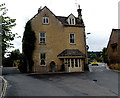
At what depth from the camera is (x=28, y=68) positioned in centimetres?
3341

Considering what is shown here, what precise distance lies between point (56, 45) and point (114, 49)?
12.4 m

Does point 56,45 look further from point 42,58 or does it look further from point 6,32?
point 6,32

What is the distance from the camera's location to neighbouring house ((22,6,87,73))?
3347cm

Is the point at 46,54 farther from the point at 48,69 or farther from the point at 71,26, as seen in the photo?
the point at 71,26

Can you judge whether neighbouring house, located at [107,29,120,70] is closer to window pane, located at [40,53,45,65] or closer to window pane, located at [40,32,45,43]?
window pane, located at [40,53,45,65]

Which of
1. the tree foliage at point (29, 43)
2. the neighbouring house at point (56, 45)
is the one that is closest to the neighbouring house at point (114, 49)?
the neighbouring house at point (56, 45)

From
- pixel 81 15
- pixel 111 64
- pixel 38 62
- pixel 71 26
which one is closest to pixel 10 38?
pixel 38 62

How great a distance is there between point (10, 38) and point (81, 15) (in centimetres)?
2656

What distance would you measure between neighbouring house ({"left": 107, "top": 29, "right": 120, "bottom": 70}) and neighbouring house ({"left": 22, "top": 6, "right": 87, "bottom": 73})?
6539 millimetres

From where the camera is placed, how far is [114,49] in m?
39.3

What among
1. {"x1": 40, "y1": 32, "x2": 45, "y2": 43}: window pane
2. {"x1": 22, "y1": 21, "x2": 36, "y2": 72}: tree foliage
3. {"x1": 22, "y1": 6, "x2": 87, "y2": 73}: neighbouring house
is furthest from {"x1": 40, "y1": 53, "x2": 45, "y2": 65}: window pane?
{"x1": 40, "y1": 32, "x2": 45, "y2": 43}: window pane

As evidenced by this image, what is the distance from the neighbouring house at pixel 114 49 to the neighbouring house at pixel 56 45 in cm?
654

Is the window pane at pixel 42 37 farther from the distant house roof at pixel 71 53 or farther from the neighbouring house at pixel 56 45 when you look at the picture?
the distant house roof at pixel 71 53

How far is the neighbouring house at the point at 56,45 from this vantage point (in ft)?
110
